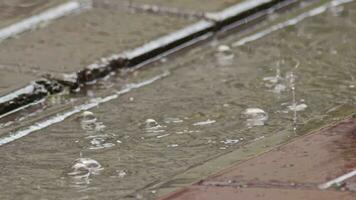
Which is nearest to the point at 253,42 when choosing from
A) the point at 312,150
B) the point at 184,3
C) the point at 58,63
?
the point at 184,3

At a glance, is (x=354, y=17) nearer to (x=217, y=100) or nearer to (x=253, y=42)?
(x=253, y=42)

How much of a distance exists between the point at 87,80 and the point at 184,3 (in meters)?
1.13

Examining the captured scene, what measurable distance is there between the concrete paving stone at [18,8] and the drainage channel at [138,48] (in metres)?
0.06

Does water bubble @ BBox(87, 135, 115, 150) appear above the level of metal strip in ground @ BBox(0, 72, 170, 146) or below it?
below

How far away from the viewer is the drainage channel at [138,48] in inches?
205

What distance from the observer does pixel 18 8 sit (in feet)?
20.7

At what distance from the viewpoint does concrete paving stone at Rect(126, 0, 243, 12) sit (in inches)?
250

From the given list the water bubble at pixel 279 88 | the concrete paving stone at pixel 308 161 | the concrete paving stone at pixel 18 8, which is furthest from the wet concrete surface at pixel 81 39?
the concrete paving stone at pixel 308 161

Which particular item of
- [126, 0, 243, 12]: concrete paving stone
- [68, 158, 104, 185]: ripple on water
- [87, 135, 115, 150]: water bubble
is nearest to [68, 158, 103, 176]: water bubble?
[68, 158, 104, 185]: ripple on water

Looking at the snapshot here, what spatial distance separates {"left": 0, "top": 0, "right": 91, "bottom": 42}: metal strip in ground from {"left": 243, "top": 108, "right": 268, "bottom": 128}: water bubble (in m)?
1.56

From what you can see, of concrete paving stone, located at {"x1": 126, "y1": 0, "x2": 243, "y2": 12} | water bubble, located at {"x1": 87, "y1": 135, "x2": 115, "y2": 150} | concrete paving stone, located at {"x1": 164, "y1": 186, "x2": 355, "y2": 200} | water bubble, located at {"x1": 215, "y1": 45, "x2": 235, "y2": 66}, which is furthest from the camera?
concrete paving stone, located at {"x1": 126, "y1": 0, "x2": 243, "y2": 12}

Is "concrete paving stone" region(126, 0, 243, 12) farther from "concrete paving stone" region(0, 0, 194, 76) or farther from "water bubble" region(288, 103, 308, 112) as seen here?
"water bubble" region(288, 103, 308, 112)

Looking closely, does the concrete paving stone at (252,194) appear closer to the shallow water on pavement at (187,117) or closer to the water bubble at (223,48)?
the shallow water on pavement at (187,117)

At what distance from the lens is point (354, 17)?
626cm
